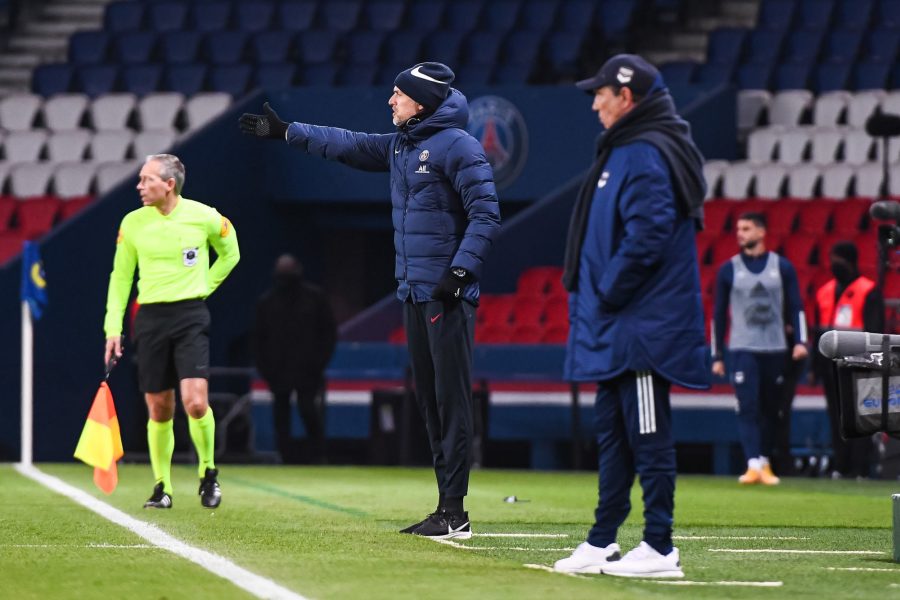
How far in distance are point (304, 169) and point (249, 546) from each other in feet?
43.5

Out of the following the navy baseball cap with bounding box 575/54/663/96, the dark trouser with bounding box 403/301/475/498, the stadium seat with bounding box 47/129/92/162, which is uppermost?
the stadium seat with bounding box 47/129/92/162

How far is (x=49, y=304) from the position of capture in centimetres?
1733

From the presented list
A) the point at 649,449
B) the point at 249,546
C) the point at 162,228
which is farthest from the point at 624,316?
the point at 162,228

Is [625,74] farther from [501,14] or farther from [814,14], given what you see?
[501,14]

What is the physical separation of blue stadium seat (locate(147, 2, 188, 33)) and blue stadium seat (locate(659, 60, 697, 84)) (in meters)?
6.08

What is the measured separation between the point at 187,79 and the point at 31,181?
232 cm

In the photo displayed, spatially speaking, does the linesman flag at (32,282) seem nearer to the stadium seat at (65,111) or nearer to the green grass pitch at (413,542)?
the green grass pitch at (413,542)

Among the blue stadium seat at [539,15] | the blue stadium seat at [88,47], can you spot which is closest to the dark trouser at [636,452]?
the blue stadium seat at [539,15]

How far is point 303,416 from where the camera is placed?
55.9 feet

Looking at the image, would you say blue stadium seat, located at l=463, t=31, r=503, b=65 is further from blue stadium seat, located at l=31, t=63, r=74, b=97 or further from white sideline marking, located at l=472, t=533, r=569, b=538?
white sideline marking, located at l=472, t=533, r=569, b=538

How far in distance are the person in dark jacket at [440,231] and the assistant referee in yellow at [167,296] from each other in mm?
1504

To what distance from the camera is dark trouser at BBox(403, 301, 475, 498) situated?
840 cm

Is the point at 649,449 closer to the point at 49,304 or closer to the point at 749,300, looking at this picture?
the point at 749,300

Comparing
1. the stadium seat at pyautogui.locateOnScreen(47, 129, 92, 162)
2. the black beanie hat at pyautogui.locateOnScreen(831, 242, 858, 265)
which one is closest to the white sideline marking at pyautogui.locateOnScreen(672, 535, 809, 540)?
the black beanie hat at pyautogui.locateOnScreen(831, 242, 858, 265)
